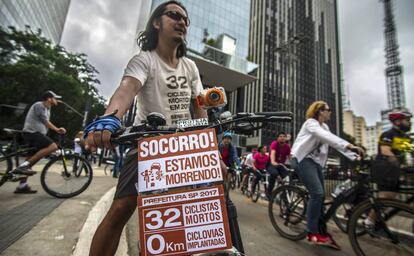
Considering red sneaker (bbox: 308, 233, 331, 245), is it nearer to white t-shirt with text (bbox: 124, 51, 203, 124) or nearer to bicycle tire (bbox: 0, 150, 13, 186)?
white t-shirt with text (bbox: 124, 51, 203, 124)

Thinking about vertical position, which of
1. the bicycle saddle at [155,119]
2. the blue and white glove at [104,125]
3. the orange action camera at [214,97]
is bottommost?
the blue and white glove at [104,125]

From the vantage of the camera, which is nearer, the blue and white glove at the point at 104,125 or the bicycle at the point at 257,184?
the blue and white glove at the point at 104,125

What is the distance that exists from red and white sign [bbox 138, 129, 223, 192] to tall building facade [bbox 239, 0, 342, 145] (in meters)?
39.2

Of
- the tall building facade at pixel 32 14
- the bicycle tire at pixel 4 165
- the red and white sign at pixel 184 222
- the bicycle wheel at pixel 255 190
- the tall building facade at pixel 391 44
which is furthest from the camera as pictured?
the tall building facade at pixel 391 44

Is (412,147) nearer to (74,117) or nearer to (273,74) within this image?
(74,117)

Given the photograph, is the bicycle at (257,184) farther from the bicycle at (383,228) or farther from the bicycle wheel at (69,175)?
the bicycle wheel at (69,175)

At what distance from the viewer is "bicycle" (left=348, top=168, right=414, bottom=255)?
2096mm

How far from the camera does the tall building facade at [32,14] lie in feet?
69.8

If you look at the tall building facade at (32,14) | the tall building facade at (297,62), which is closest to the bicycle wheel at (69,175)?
the tall building facade at (32,14)

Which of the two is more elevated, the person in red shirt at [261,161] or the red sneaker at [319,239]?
the person in red shirt at [261,161]

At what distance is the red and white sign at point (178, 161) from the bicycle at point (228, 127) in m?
0.06

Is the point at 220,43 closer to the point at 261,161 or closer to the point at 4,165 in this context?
the point at 261,161

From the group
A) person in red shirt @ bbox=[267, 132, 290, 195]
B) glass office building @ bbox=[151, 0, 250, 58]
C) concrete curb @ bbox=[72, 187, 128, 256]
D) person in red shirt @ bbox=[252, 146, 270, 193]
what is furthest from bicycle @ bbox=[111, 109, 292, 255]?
glass office building @ bbox=[151, 0, 250, 58]

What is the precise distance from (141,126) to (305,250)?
2790 millimetres
